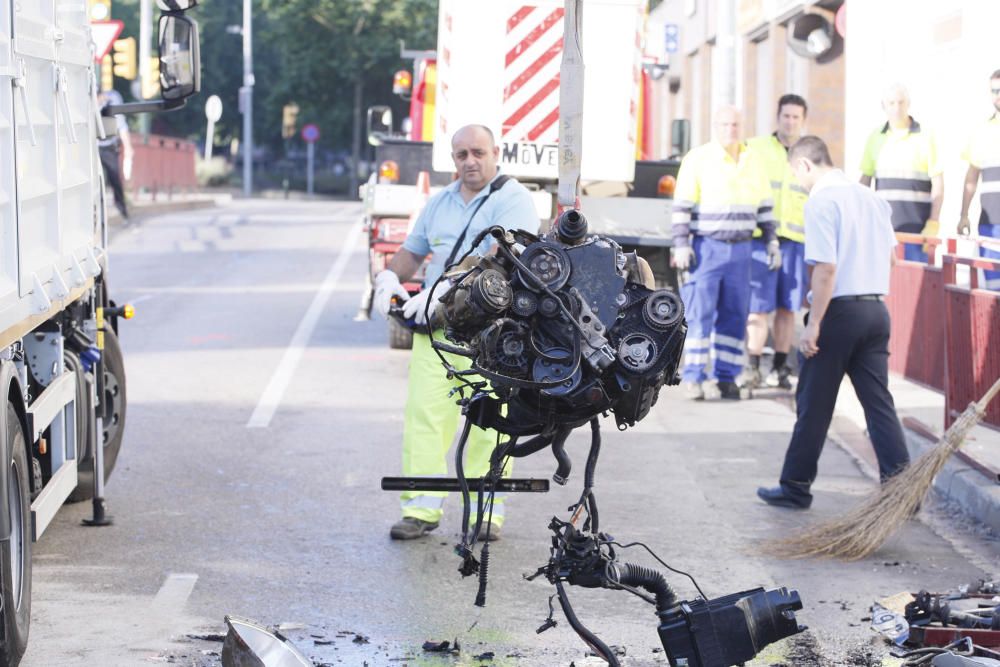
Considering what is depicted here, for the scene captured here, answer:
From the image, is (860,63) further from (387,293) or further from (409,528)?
(387,293)

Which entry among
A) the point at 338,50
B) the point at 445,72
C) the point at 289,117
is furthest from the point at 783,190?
the point at 289,117

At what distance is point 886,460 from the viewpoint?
8.09m

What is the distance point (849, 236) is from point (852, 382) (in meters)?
0.71

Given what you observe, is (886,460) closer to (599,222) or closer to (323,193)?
(599,222)

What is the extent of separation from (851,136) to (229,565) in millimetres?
15350

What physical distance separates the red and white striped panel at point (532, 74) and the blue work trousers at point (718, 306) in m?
1.67

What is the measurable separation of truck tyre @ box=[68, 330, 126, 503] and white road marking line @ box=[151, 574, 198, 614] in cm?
165

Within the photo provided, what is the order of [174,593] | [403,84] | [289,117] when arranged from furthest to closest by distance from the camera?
[289,117] → [403,84] → [174,593]

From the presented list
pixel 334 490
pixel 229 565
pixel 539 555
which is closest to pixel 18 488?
pixel 229 565

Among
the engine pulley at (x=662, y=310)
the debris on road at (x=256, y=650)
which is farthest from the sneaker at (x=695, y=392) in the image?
the debris on road at (x=256, y=650)

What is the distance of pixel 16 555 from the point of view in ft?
18.1

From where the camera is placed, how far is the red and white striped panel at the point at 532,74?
42.2 feet

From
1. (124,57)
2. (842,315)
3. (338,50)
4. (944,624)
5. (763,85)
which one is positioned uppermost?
(338,50)

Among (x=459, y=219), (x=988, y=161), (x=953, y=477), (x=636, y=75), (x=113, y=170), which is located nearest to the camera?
(x=459, y=219)
